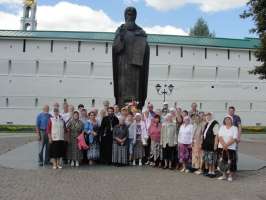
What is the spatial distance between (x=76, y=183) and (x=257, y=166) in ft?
15.4

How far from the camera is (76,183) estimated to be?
7.40 meters

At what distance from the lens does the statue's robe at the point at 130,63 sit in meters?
11.2

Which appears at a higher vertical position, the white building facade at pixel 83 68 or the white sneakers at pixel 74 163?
the white building facade at pixel 83 68

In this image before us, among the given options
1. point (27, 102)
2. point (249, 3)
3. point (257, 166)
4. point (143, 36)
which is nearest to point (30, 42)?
point (27, 102)

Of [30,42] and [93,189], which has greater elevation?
[30,42]

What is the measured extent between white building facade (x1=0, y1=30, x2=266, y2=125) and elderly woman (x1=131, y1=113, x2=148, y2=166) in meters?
29.1

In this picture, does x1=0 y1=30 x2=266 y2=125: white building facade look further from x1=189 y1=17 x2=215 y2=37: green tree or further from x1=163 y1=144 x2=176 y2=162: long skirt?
x1=163 y1=144 x2=176 y2=162: long skirt

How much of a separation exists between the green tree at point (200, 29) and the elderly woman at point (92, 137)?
46880 mm

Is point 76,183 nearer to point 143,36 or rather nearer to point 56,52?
point 143,36

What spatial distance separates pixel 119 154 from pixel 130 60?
2.73 m

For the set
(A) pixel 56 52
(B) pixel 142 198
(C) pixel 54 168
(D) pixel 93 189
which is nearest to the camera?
(B) pixel 142 198

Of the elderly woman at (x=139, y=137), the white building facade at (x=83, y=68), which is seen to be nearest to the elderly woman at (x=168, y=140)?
the elderly woman at (x=139, y=137)

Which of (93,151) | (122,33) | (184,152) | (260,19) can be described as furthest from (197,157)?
(260,19)

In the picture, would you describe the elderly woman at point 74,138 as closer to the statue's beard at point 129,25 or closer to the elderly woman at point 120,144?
the elderly woman at point 120,144
